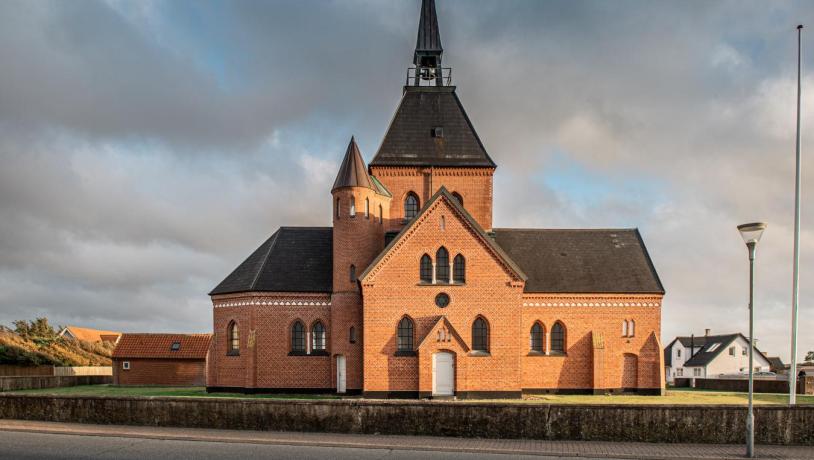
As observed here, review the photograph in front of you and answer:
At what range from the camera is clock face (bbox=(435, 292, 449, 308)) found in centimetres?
3906

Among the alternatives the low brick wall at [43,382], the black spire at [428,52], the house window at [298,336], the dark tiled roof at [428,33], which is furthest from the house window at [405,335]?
the low brick wall at [43,382]

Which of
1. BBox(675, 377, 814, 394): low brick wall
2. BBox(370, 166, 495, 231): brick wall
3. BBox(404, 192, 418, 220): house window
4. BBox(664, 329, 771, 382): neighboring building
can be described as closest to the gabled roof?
BBox(370, 166, 495, 231): brick wall

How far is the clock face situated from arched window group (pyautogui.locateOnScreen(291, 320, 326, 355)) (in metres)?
7.74

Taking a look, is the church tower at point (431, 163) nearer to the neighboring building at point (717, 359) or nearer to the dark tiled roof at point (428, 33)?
the dark tiled roof at point (428, 33)

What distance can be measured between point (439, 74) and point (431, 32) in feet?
9.78

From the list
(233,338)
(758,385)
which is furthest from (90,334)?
(758,385)

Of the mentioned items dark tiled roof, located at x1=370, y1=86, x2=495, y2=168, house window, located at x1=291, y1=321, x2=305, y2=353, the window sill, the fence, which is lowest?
the fence

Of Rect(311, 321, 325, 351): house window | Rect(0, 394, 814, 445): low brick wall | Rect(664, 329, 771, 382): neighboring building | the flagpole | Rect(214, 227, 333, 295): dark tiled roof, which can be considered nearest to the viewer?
Rect(0, 394, 814, 445): low brick wall

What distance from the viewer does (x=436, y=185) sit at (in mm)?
45781

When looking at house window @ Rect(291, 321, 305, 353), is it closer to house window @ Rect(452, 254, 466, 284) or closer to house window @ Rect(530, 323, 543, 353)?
house window @ Rect(452, 254, 466, 284)

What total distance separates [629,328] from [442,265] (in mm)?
12601

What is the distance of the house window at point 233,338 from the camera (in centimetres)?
4303

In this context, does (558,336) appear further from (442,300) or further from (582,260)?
(442,300)

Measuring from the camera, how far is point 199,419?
84.9ft
